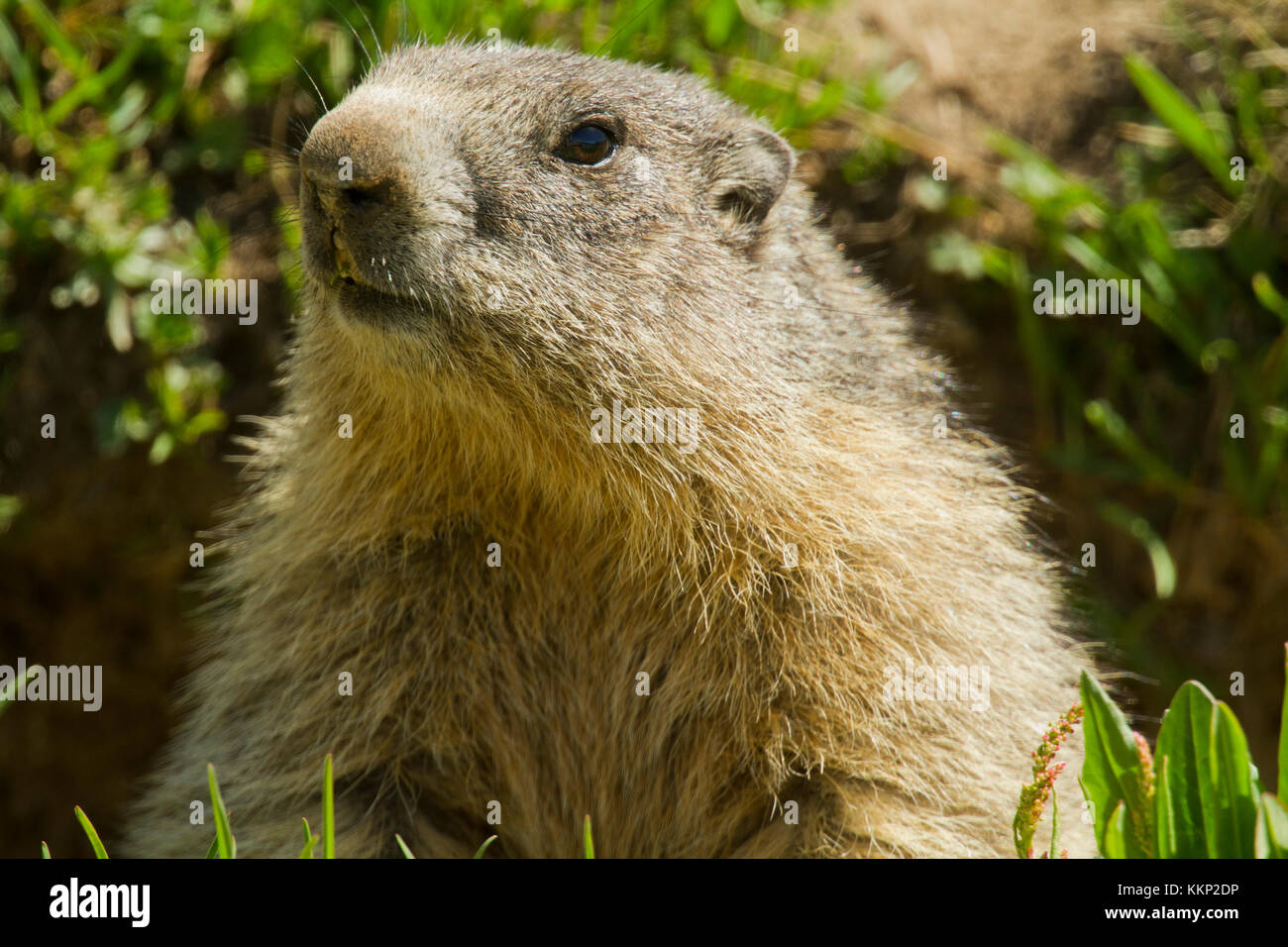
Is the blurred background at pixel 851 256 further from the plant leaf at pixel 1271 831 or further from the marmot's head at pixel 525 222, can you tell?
the plant leaf at pixel 1271 831

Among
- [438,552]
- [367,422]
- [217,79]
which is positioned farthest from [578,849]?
[217,79]

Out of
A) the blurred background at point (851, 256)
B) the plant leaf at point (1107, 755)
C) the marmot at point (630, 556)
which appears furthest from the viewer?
the blurred background at point (851, 256)

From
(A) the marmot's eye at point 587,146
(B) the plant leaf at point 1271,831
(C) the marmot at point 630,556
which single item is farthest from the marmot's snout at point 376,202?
(B) the plant leaf at point 1271,831

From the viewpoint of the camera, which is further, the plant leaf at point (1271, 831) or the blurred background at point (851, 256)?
the blurred background at point (851, 256)

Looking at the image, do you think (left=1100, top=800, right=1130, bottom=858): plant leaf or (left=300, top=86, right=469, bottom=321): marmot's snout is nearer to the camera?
(left=1100, top=800, right=1130, bottom=858): plant leaf

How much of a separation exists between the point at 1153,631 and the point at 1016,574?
2532mm

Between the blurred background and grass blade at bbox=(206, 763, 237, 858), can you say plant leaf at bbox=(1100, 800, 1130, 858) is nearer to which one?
grass blade at bbox=(206, 763, 237, 858)

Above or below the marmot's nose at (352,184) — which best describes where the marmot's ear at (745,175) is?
above

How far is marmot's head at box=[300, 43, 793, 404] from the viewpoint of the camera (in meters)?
2.73

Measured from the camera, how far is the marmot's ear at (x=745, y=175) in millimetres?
3463

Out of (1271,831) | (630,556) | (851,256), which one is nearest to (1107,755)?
(1271,831)

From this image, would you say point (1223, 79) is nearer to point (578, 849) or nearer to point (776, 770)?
point (776, 770)

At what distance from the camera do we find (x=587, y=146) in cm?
310

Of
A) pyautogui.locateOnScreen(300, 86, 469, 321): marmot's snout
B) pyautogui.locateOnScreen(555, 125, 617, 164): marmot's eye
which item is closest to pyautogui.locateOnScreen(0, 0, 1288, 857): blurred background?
pyautogui.locateOnScreen(555, 125, 617, 164): marmot's eye
